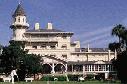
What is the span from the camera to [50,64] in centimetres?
13288

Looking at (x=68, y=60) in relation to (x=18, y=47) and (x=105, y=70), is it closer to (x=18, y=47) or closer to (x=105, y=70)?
(x=105, y=70)

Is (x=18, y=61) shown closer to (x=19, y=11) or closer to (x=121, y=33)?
(x=121, y=33)

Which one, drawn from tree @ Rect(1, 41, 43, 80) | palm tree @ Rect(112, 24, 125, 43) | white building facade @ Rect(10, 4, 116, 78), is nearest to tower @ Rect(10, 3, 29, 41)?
white building facade @ Rect(10, 4, 116, 78)

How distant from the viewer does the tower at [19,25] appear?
145125 millimetres

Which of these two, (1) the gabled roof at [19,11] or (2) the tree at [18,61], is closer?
(2) the tree at [18,61]

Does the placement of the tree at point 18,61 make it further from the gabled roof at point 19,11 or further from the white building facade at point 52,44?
the gabled roof at point 19,11

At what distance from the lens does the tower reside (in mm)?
145125

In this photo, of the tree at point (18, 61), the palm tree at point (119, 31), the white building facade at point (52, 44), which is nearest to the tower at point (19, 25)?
the white building facade at point (52, 44)

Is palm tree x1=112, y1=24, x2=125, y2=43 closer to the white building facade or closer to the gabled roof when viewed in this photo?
the white building facade

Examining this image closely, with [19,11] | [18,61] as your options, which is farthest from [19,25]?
[18,61]

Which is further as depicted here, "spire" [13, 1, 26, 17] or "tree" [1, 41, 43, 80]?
"spire" [13, 1, 26, 17]

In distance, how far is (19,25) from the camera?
145250mm

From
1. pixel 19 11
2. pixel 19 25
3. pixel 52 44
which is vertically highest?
pixel 19 11

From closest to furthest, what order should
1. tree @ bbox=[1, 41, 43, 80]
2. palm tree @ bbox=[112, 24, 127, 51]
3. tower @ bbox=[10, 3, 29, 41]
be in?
tree @ bbox=[1, 41, 43, 80] < palm tree @ bbox=[112, 24, 127, 51] < tower @ bbox=[10, 3, 29, 41]
